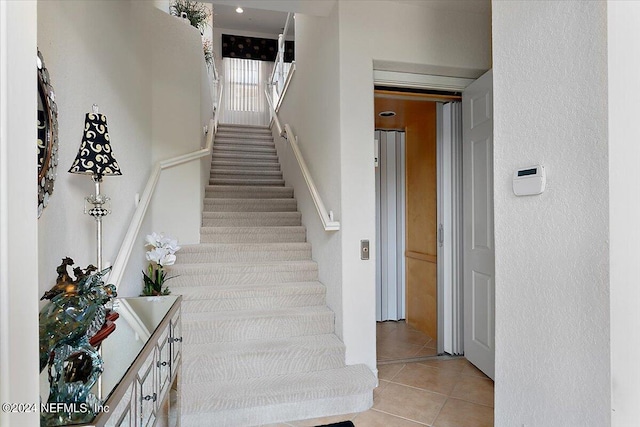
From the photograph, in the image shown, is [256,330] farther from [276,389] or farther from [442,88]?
[442,88]

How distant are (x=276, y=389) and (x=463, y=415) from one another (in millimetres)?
1174

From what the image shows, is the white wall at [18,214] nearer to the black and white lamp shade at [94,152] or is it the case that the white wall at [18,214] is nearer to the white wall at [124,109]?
the white wall at [124,109]

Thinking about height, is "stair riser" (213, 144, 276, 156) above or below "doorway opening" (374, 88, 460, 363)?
above

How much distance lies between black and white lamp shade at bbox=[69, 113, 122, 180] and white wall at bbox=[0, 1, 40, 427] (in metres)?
1.13

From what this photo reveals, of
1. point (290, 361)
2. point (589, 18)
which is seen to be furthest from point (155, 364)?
point (589, 18)

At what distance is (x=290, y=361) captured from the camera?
2.33 metres

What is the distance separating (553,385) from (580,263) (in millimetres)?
422

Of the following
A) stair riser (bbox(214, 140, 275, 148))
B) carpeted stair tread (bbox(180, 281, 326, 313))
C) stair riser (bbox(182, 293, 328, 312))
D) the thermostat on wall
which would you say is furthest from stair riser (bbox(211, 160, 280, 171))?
the thermostat on wall

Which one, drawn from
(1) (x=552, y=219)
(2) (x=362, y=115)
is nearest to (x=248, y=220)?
(2) (x=362, y=115)

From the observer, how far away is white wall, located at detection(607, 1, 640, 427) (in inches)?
32.1

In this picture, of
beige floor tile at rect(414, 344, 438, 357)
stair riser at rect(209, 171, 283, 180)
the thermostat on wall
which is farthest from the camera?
stair riser at rect(209, 171, 283, 180)

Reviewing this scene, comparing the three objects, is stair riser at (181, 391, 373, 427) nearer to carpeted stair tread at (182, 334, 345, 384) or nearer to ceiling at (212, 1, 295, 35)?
carpeted stair tread at (182, 334, 345, 384)

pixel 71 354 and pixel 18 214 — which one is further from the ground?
pixel 18 214

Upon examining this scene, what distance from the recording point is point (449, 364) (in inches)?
111
